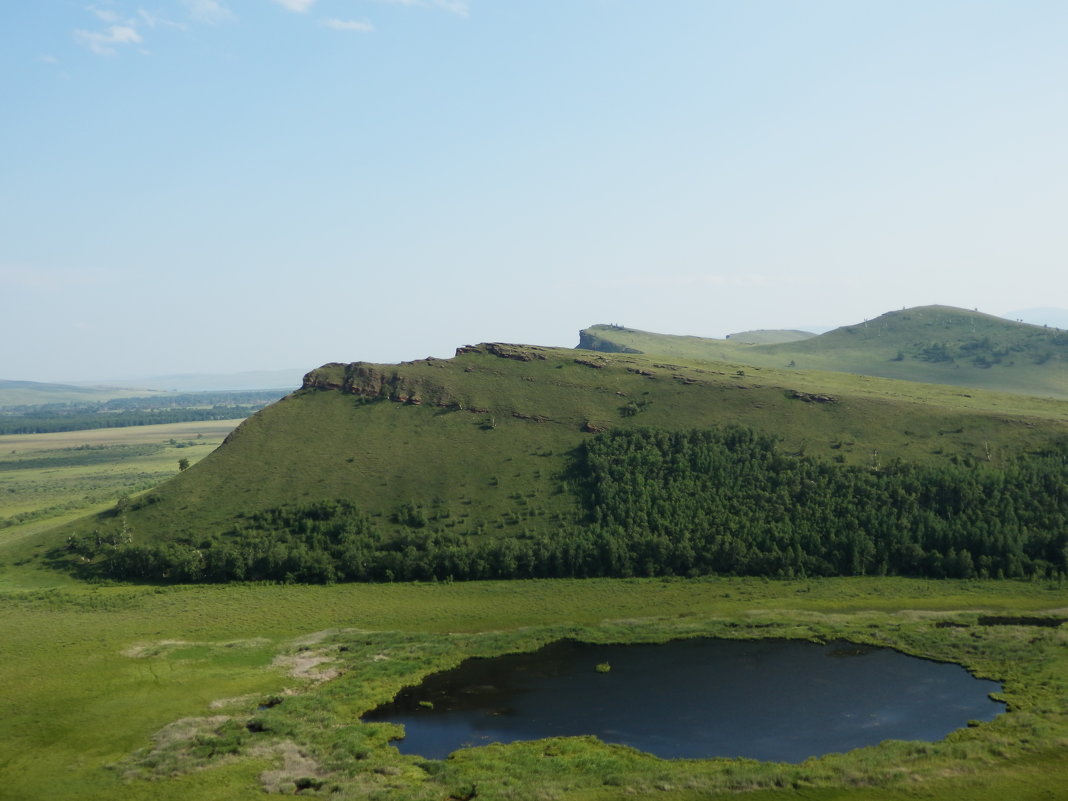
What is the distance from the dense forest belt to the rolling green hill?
42cm

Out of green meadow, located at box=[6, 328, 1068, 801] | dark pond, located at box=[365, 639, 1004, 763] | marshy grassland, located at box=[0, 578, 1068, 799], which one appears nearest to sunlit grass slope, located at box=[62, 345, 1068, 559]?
green meadow, located at box=[6, 328, 1068, 801]

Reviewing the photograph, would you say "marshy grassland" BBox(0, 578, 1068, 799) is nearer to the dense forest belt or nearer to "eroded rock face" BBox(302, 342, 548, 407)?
the dense forest belt

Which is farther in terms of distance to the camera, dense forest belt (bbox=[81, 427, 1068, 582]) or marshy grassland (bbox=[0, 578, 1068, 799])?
dense forest belt (bbox=[81, 427, 1068, 582])

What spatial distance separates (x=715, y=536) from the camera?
4934 inches

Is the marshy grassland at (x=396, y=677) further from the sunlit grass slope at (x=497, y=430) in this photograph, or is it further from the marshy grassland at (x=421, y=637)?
the sunlit grass slope at (x=497, y=430)

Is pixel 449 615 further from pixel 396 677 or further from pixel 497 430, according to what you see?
pixel 497 430

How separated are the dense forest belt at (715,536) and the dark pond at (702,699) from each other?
3021 centimetres

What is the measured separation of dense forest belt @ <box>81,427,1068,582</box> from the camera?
118m

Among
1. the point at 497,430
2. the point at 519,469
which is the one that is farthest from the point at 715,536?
the point at 497,430

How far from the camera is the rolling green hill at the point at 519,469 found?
124750 mm

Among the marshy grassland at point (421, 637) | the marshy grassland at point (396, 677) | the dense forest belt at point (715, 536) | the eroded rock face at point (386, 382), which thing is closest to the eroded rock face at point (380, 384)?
the eroded rock face at point (386, 382)

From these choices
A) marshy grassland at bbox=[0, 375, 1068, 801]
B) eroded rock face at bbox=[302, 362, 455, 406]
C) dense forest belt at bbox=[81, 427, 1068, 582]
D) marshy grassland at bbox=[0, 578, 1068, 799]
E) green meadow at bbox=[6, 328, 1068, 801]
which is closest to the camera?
marshy grassland at bbox=[0, 578, 1068, 799]

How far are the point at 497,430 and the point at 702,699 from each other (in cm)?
9423

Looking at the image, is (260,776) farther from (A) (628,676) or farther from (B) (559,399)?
(B) (559,399)
